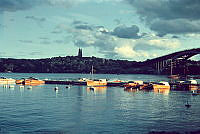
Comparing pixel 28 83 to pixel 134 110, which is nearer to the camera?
pixel 134 110

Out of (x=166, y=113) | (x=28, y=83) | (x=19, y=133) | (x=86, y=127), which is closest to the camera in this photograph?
(x=19, y=133)

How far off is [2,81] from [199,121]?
112 meters

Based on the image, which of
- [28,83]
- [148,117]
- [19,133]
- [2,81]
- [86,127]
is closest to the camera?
[19,133]

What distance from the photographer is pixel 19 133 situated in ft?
117

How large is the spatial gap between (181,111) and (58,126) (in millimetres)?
24736

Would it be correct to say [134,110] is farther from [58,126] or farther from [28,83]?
[28,83]

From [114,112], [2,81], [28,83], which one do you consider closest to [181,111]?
[114,112]

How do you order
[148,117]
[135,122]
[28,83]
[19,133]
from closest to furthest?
[19,133]
[135,122]
[148,117]
[28,83]

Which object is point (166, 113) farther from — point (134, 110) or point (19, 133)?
point (19, 133)

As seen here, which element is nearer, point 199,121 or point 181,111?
point 199,121

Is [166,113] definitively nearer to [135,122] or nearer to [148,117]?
[148,117]

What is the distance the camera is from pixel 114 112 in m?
51.4

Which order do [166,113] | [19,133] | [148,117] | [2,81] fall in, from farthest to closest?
1. [2,81]
2. [166,113]
3. [148,117]
4. [19,133]

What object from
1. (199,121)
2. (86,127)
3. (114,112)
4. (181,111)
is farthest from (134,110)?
(86,127)
